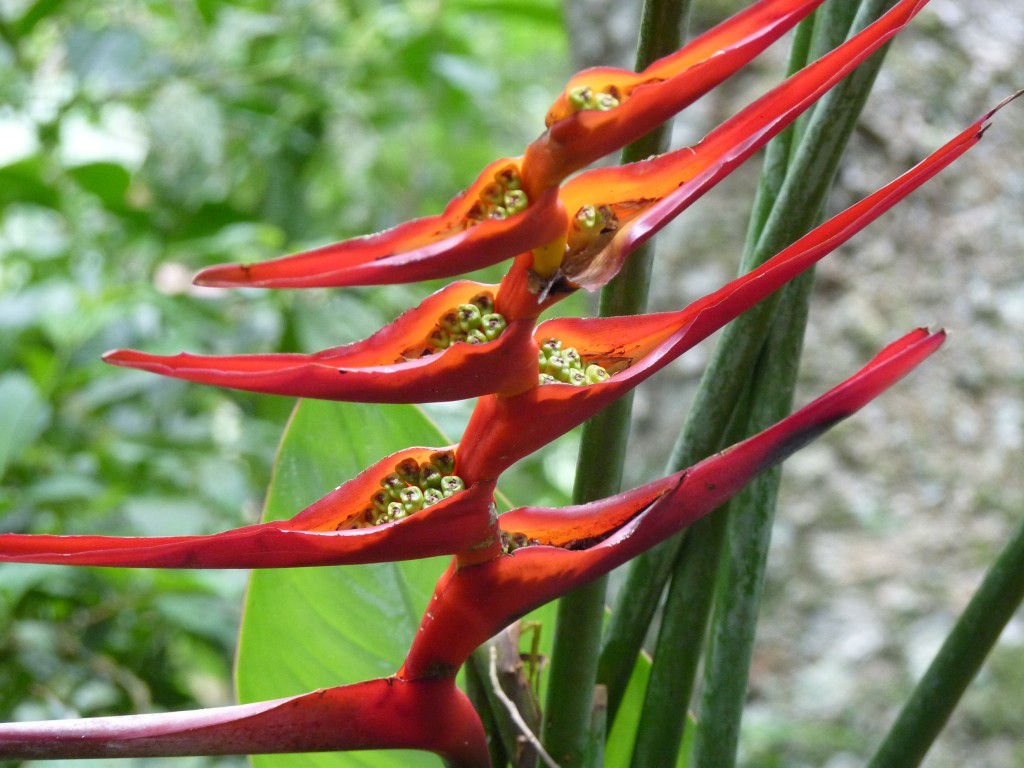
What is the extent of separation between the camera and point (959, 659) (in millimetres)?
235

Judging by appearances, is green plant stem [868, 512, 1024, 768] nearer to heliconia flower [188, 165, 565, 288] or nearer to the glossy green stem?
the glossy green stem

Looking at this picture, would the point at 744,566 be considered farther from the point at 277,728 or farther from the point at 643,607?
the point at 277,728

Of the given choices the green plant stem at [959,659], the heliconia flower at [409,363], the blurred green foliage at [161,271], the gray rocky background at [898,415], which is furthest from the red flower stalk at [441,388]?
the gray rocky background at [898,415]

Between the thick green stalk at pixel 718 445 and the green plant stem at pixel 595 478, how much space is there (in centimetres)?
3

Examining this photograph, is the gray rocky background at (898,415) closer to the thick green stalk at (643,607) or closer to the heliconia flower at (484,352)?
the thick green stalk at (643,607)

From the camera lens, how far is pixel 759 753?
804 millimetres

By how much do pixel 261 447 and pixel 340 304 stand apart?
0.16 m

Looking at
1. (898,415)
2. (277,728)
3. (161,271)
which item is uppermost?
(161,271)

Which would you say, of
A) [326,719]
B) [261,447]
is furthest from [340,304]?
[326,719]

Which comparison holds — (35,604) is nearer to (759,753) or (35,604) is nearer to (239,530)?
(759,753)

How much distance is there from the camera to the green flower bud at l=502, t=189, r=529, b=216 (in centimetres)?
16

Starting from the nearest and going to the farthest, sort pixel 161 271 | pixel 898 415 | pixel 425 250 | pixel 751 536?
pixel 425 250 → pixel 751 536 → pixel 898 415 → pixel 161 271

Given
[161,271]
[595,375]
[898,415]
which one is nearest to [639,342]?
[595,375]

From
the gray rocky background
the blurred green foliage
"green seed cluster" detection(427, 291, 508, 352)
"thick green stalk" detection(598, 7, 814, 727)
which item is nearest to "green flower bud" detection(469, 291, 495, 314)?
"green seed cluster" detection(427, 291, 508, 352)
